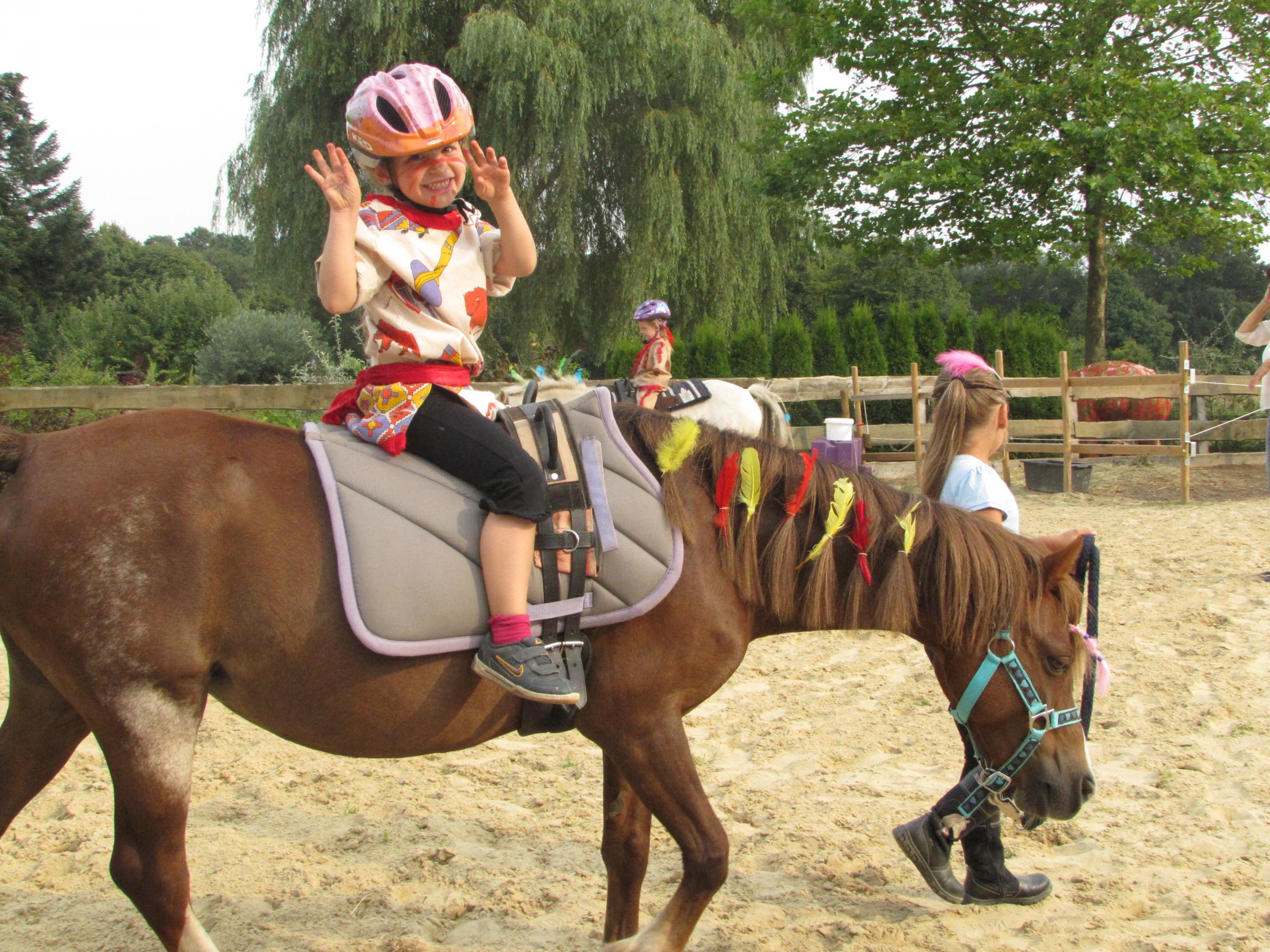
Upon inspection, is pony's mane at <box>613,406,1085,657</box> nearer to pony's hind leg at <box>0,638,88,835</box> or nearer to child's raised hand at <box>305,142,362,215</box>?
child's raised hand at <box>305,142,362,215</box>

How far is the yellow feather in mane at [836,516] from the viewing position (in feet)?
7.40

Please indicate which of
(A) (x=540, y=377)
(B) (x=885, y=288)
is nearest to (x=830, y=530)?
(A) (x=540, y=377)

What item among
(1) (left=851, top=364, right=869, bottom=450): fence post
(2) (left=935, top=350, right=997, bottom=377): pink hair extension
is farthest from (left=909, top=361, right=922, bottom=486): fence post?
(2) (left=935, top=350, right=997, bottom=377): pink hair extension

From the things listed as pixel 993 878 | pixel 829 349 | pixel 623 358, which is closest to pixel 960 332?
pixel 829 349

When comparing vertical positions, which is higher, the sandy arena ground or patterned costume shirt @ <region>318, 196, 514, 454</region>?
patterned costume shirt @ <region>318, 196, 514, 454</region>

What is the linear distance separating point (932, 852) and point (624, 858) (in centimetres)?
94

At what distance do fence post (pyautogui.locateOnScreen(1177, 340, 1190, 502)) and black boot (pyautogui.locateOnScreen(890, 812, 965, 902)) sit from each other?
8448 millimetres

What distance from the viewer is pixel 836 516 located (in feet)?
7.41

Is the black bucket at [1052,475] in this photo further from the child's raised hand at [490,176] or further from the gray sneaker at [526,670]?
the gray sneaker at [526,670]

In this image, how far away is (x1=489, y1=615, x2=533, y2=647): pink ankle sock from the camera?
1972 mm

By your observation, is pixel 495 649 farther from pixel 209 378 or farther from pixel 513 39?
pixel 209 378

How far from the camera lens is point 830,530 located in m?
2.25

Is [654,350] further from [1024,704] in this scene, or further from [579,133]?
[579,133]

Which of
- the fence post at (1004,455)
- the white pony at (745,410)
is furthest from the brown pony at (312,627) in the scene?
the fence post at (1004,455)
